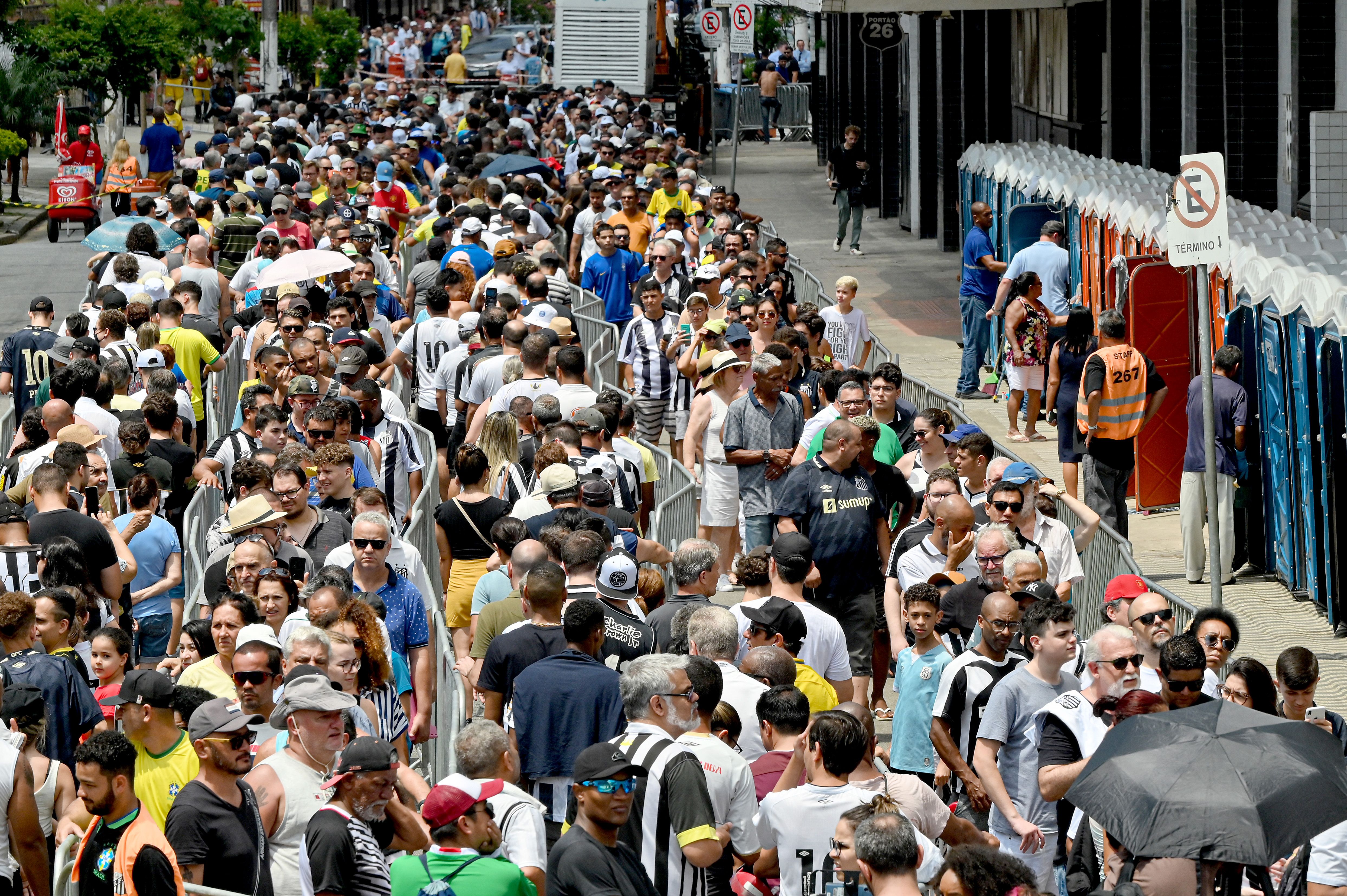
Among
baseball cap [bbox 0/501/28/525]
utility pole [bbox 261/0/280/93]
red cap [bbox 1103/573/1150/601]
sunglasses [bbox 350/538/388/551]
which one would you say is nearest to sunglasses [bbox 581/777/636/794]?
sunglasses [bbox 350/538/388/551]

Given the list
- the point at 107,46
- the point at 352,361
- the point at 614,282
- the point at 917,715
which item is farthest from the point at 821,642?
the point at 107,46

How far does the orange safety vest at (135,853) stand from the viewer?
18.4 ft

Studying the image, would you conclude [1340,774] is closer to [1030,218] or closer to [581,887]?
[581,887]

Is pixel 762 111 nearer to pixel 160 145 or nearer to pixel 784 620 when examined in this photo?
pixel 160 145

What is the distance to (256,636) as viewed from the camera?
23.1 ft

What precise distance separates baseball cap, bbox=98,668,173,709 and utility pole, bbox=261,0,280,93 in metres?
41.1

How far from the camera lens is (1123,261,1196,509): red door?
47.8ft

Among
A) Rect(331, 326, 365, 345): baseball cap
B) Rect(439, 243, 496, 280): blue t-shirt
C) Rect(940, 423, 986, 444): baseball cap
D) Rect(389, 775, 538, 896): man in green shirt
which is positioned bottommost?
Rect(389, 775, 538, 896): man in green shirt

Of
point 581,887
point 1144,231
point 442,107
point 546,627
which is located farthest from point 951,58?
point 581,887

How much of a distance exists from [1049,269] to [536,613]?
34.3ft

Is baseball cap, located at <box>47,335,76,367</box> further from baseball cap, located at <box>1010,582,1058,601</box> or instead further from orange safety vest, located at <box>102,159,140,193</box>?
orange safety vest, located at <box>102,159,140,193</box>

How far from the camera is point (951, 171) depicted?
28.3 metres

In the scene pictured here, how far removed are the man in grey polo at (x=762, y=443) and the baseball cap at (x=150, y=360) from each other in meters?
4.11

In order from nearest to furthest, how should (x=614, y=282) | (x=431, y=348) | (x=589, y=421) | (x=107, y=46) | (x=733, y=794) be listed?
(x=733, y=794), (x=589, y=421), (x=431, y=348), (x=614, y=282), (x=107, y=46)
